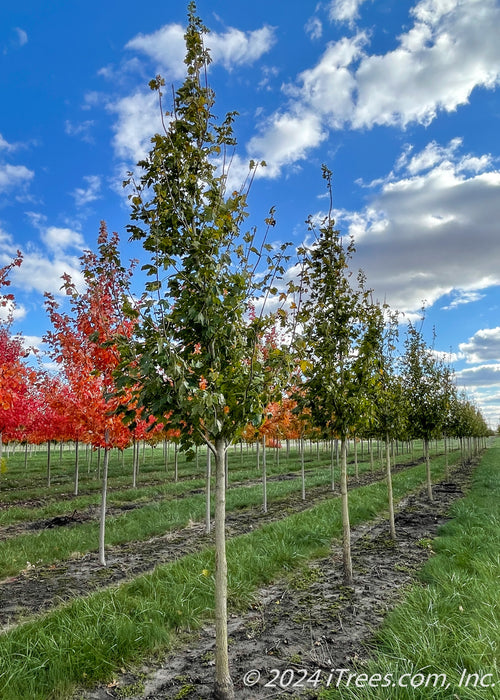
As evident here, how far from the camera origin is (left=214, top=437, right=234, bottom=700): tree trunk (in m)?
3.74

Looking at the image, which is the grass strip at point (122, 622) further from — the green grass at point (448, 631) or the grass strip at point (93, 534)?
the grass strip at point (93, 534)

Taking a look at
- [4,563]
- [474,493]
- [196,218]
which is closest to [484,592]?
[196,218]

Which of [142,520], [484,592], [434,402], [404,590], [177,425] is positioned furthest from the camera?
[434,402]

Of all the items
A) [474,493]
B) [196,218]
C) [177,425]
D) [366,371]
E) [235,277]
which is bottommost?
[474,493]

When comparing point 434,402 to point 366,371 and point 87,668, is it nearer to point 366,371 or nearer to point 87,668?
point 366,371

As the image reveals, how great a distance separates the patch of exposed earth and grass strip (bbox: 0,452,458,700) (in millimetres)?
1236

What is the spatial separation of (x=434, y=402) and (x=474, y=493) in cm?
370

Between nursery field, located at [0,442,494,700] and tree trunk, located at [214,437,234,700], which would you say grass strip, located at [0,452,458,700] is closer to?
nursery field, located at [0,442,494,700]

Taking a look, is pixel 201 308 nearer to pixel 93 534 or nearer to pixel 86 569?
pixel 86 569

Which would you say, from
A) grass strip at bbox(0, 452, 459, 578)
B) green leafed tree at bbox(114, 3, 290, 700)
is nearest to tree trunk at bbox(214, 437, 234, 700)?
green leafed tree at bbox(114, 3, 290, 700)

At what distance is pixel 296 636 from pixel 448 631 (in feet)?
5.55

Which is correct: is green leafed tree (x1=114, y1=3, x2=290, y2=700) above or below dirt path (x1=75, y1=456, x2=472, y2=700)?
above

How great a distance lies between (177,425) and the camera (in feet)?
13.0

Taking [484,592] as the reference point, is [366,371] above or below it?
above
